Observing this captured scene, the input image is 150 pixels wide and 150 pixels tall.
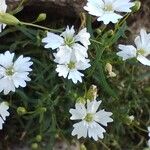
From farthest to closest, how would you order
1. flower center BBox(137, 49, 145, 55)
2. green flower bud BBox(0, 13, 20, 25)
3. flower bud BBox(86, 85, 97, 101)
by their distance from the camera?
flower center BBox(137, 49, 145, 55) < flower bud BBox(86, 85, 97, 101) < green flower bud BBox(0, 13, 20, 25)

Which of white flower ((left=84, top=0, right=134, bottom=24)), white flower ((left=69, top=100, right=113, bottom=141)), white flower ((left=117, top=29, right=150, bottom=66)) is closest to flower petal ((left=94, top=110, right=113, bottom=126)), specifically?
white flower ((left=69, top=100, right=113, bottom=141))

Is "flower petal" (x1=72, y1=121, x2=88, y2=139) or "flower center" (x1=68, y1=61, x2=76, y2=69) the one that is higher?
"flower center" (x1=68, y1=61, x2=76, y2=69)

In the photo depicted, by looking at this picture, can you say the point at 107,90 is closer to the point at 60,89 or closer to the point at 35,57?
the point at 60,89

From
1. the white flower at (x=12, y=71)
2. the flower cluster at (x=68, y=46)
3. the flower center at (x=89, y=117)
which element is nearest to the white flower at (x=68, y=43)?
the flower cluster at (x=68, y=46)

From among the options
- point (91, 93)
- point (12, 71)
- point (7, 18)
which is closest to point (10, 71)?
point (12, 71)

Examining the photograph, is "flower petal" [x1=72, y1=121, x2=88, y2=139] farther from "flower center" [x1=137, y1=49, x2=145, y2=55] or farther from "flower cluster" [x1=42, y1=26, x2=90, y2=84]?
"flower center" [x1=137, y1=49, x2=145, y2=55]

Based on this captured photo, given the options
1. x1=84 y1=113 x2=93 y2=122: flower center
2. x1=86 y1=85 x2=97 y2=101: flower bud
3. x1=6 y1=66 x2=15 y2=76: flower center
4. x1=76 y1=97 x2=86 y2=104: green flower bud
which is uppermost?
x1=6 y1=66 x2=15 y2=76: flower center

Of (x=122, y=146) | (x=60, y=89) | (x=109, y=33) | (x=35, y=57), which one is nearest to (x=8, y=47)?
(x=35, y=57)

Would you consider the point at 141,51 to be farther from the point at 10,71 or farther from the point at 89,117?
the point at 10,71
